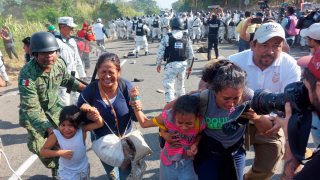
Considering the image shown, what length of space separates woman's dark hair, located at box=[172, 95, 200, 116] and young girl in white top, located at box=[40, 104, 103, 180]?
0.77 metres

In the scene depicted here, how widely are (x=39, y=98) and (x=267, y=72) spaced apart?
2.36 m

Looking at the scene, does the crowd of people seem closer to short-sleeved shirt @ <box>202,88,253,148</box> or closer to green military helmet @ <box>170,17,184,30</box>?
short-sleeved shirt @ <box>202,88,253,148</box>

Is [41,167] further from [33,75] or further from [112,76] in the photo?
[112,76]

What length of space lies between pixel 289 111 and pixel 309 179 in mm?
450

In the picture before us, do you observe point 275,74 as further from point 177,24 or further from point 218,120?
point 177,24

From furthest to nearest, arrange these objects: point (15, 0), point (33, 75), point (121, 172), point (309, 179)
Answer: point (15, 0) < point (33, 75) < point (121, 172) < point (309, 179)

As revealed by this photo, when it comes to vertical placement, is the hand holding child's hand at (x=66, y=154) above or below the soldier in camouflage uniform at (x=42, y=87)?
below

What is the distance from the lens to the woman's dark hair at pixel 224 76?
2.39 meters

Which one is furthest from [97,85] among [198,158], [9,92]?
[9,92]

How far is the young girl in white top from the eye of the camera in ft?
10.1

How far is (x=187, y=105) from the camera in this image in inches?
98.4

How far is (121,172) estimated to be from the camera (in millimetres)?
3203

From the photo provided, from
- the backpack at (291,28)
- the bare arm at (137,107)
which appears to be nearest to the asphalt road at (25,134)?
the bare arm at (137,107)

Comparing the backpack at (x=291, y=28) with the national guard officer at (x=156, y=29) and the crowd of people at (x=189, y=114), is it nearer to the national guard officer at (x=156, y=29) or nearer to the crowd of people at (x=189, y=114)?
the crowd of people at (x=189, y=114)
